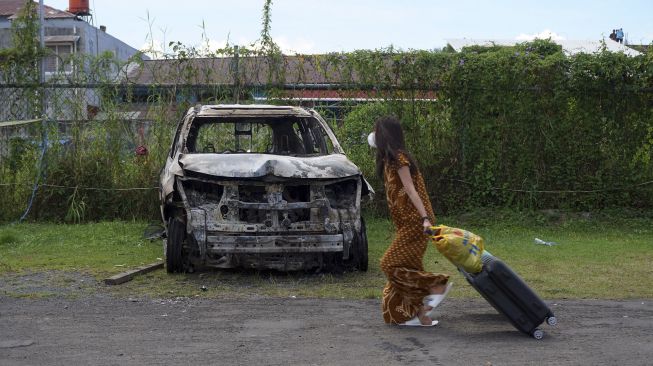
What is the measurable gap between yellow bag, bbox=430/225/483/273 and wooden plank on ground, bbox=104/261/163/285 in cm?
368

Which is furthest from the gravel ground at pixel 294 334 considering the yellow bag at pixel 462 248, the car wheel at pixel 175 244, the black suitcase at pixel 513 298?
the car wheel at pixel 175 244

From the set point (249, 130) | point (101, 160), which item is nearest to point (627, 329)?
point (249, 130)

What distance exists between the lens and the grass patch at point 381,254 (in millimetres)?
8898

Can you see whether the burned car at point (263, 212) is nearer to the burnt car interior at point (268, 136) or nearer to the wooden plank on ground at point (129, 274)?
the wooden plank on ground at point (129, 274)

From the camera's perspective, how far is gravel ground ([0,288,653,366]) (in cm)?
614

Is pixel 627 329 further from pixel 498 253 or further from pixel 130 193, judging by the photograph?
pixel 130 193

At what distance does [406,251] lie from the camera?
722cm

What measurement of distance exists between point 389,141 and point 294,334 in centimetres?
167

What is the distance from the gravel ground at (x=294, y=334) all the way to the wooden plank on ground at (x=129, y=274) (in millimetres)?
628

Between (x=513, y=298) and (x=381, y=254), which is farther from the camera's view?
(x=381, y=254)

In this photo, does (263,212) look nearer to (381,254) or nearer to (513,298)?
(381,254)

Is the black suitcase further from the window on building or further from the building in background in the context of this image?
the building in background

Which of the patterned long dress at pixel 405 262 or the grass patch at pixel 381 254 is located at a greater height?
the patterned long dress at pixel 405 262

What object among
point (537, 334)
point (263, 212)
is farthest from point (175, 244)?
point (537, 334)
